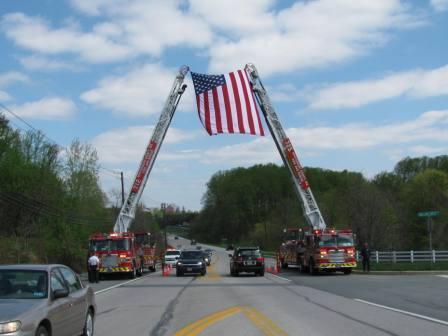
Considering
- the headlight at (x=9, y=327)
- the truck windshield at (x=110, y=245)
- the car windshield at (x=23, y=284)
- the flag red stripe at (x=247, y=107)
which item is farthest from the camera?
the truck windshield at (x=110, y=245)

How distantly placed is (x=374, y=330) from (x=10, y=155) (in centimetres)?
3882

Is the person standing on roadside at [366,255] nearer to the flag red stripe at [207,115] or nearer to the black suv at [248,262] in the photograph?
the black suv at [248,262]

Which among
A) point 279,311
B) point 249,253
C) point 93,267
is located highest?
point 249,253

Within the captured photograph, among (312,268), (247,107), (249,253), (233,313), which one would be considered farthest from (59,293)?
(249,253)

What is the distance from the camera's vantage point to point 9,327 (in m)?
7.43

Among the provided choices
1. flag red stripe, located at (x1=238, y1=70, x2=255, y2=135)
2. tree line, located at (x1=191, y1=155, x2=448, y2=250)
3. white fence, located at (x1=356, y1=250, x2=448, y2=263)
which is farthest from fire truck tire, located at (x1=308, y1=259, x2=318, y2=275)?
tree line, located at (x1=191, y1=155, x2=448, y2=250)

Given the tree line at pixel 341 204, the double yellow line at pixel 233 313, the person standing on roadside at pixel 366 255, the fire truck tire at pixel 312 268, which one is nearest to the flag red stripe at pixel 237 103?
the fire truck tire at pixel 312 268

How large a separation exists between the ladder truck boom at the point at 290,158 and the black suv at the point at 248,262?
11.8 feet

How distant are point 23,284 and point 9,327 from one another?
1.64m

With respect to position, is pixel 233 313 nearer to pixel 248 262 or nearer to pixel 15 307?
pixel 15 307

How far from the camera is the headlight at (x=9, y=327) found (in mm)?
7398

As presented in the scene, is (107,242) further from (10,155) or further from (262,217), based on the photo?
(262,217)

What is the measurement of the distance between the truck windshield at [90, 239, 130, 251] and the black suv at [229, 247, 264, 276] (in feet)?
20.9

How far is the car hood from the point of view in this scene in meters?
7.60
